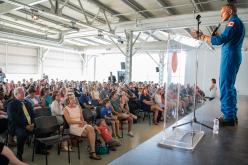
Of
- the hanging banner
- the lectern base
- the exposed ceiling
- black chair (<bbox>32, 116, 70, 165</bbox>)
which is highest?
the exposed ceiling

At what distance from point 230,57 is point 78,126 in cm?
332

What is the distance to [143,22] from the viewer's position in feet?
28.2

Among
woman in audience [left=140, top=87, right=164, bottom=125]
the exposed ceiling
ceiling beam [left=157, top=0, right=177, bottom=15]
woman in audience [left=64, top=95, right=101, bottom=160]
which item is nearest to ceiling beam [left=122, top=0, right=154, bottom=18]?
the exposed ceiling

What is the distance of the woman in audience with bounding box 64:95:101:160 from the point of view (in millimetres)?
4387

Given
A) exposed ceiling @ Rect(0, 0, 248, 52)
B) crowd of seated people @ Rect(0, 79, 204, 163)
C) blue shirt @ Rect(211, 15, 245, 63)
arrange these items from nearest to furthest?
blue shirt @ Rect(211, 15, 245, 63)
crowd of seated people @ Rect(0, 79, 204, 163)
exposed ceiling @ Rect(0, 0, 248, 52)

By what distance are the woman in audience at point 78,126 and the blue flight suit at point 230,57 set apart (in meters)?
2.82

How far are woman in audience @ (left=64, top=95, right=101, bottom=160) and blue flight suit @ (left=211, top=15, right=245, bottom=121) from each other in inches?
111

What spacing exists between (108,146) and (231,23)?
12.3 feet

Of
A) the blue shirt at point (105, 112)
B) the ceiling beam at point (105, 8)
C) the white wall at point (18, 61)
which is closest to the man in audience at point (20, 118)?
the blue shirt at point (105, 112)

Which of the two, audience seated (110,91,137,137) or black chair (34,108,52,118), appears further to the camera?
audience seated (110,91,137,137)

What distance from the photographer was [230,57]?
7.20 ft

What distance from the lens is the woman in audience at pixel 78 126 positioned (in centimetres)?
439

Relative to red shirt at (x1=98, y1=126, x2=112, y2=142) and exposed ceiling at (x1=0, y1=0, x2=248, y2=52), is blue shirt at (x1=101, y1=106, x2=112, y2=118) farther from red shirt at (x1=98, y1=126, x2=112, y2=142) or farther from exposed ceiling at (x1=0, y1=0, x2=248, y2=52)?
exposed ceiling at (x1=0, y1=0, x2=248, y2=52)

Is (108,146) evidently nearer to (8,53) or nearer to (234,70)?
(234,70)
